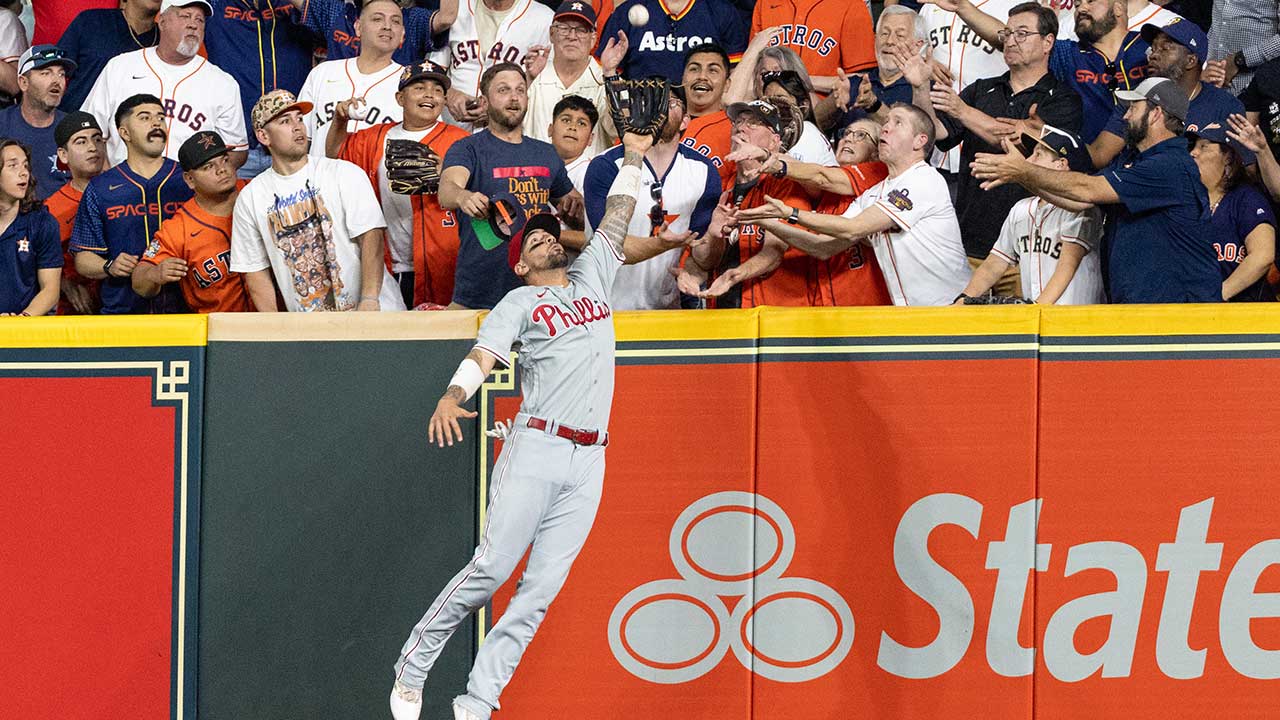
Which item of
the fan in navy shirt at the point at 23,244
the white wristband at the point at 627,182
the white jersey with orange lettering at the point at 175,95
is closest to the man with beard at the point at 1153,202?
the white wristband at the point at 627,182

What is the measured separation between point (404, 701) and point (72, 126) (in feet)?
15.8

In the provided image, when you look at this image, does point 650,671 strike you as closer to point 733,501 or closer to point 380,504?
point 733,501

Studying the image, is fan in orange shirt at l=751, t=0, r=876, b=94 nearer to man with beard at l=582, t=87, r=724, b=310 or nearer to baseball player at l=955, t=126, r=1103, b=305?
man with beard at l=582, t=87, r=724, b=310

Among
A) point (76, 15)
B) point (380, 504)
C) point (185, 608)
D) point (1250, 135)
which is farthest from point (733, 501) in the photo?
point (76, 15)

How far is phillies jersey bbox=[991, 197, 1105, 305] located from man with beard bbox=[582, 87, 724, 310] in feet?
5.24

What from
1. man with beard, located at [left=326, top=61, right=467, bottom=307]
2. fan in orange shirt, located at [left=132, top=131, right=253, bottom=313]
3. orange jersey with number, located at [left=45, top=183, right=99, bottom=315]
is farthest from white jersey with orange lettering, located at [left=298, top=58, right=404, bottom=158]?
orange jersey with number, located at [left=45, top=183, right=99, bottom=315]

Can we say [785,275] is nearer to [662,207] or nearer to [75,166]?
[662,207]

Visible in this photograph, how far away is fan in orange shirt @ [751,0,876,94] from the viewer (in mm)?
9234

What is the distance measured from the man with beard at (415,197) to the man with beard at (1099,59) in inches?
139

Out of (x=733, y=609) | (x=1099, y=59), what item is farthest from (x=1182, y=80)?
(x=733, y=609)

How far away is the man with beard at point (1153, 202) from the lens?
22.7 feet

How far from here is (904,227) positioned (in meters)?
7.32

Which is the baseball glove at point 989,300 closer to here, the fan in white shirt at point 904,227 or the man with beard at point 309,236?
the fan in white shirt at point 904,227

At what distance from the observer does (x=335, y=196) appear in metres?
8.01
